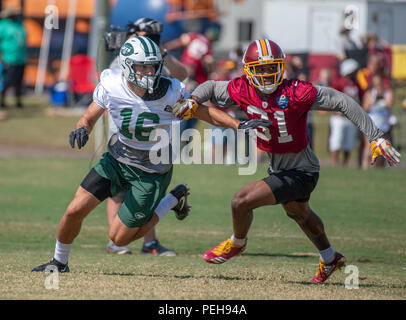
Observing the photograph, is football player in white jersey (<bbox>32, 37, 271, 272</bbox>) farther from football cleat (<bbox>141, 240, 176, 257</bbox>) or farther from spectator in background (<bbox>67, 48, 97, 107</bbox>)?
spectator in background (<bbox>67, 48, 97, 107</bbox>)

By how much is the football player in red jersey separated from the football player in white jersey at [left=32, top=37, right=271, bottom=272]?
237 millimetres

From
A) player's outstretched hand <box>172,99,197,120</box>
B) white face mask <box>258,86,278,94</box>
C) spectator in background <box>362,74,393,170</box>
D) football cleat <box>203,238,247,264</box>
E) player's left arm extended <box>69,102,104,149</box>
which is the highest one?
white face mask <box>258,86,278,94</box>

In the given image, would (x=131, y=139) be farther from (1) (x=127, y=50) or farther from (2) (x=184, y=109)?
(1) (x=127, y=50)

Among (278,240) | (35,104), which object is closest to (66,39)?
(35,104)

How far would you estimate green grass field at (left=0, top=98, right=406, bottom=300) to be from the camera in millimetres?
5902

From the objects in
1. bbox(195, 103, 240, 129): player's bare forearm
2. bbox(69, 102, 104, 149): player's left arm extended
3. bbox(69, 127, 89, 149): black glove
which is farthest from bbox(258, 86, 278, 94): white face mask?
bbox(69, 127, 89, 149): black glove

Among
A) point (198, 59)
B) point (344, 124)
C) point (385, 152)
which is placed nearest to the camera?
point (385, 152)

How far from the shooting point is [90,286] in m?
5.82

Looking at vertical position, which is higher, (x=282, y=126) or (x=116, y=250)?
(x=282, y=126)

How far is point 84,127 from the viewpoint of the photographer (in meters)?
6.46

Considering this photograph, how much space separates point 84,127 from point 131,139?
486 mm

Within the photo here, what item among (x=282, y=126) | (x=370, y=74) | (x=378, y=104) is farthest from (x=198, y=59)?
(x=282, y=126)

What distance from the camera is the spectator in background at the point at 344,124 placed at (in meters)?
16.0

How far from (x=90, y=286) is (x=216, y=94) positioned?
2120mm
